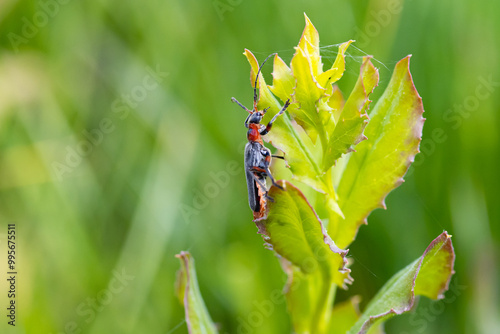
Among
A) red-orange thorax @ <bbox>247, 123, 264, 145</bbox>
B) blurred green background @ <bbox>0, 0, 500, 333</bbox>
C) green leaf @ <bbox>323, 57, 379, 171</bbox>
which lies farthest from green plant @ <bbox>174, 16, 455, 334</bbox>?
Result: blurred green background @ <bbox>0, 0, 500, 333</bbox>

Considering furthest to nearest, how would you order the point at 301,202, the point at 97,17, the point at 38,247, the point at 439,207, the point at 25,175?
the point at 97,17, the point at 25,175, the point at 38,247, the point at 439,207, the point at 301,202

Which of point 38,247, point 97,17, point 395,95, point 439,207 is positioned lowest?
point 439,207

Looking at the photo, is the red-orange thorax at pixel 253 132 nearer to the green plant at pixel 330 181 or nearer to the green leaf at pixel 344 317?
the green plant at pixel 330 181

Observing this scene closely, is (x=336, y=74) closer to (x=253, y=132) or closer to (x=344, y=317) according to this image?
(x=253, y=132)

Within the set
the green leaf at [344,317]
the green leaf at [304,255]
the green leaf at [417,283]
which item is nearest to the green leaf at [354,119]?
the green leaf at [304,255]

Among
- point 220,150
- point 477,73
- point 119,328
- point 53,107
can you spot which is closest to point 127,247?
point 119,328

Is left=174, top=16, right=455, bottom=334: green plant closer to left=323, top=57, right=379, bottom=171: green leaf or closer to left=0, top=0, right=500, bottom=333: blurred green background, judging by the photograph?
left=323, top=57, right=379, bottom=171: green leaf

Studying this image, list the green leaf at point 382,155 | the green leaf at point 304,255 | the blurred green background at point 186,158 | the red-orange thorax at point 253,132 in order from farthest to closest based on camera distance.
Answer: the blurred green background at point 186,158 → the red-orange thorax at point 253,132 → the green leaf at point 382,155 → the green leaf at point 304,255

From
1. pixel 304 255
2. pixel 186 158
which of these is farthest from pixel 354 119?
pixel 186 158

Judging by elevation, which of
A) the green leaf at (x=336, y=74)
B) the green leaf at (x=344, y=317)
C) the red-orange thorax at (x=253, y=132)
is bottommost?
the green leaf at (x=344, y=317)

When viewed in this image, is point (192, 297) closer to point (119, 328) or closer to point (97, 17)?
point (119, 328)
